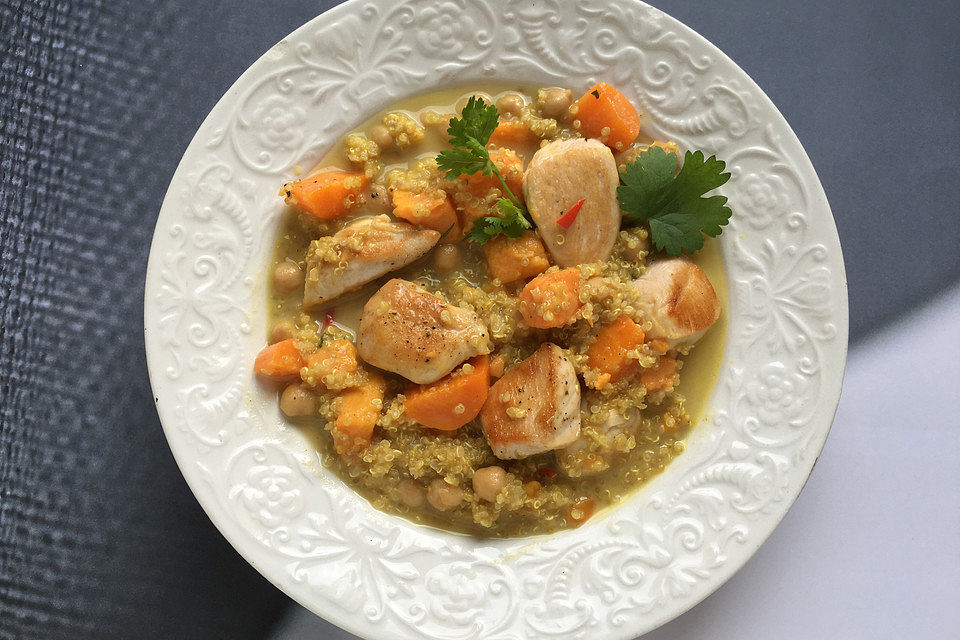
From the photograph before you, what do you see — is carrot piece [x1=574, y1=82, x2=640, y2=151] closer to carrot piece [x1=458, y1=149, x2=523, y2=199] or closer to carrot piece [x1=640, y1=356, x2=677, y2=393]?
carrot piece [x1=458, y1=149, x2=523, y2=199]

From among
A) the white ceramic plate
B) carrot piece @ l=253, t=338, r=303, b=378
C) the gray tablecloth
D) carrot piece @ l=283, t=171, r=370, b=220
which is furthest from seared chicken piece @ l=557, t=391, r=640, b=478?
the gray tablecloth

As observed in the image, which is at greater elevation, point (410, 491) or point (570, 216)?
point (570, 216)

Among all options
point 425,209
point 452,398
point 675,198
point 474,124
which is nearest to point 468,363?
point 452,398

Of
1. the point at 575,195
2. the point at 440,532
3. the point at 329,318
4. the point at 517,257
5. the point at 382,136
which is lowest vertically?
the point at 440,532

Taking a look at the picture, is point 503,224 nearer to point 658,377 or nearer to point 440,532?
point 658,377

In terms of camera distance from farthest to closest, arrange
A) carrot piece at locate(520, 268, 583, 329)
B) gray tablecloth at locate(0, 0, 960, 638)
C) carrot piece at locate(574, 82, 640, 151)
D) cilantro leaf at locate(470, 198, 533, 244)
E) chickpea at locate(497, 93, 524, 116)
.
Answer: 1. gray tablecloth at locate(0, 0, 960, 638)
2. chickpea at locate(497, 93, 524, 116)
3. carrot piece at locate(574, 82, 640, 151)
4. cilantro leaf at locate(470, 198, 533, 244)
5. carrot piece at locate(520, 268, 583, 329)

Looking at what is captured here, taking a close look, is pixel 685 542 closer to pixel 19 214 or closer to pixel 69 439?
pixel 69 439

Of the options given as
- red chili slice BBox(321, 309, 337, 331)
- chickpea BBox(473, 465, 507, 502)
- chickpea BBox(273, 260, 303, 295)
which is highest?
chickpea BBox(273, 260, 303, 295)

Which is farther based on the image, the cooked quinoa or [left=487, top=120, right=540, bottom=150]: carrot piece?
[left=487, top=120, right=540, bottom=150]: carrot piece
